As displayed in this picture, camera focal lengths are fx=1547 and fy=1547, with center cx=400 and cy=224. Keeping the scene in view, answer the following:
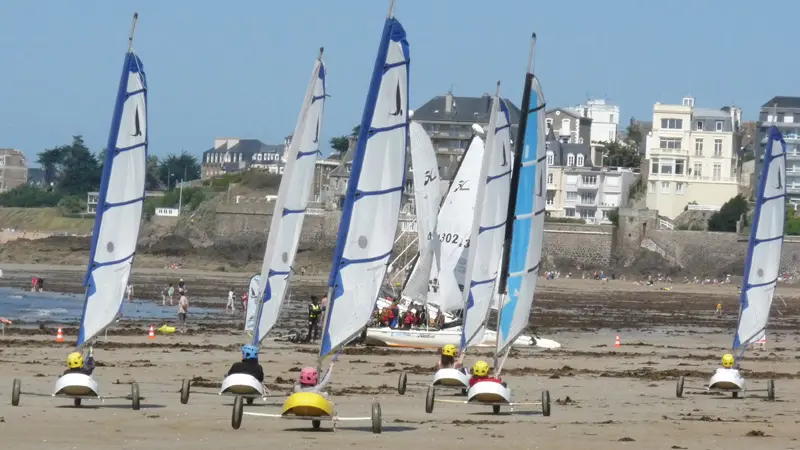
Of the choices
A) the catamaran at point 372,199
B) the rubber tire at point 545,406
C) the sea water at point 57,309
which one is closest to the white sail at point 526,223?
the rubber tire at point 545,406

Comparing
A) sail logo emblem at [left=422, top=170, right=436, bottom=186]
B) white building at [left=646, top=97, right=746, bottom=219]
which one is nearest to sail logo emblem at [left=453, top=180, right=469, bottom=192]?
sail logo emblem at [left=422, top=170, right=436, bottom=186]

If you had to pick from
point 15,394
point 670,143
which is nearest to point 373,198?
point 15,394

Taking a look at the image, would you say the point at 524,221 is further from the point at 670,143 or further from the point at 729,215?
the point at 670,143

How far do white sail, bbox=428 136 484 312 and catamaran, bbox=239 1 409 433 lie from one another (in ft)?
65.0

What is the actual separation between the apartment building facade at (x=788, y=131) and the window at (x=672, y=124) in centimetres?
742

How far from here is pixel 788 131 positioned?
13550 centimetres

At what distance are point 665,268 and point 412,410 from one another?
92.1 metres

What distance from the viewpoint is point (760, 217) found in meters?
28.8

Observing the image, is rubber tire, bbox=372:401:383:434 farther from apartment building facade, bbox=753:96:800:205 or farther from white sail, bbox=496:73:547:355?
apartment building facade, bbox=753:96:800:205

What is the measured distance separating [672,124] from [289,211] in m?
108

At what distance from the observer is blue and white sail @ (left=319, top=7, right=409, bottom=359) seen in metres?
18.5

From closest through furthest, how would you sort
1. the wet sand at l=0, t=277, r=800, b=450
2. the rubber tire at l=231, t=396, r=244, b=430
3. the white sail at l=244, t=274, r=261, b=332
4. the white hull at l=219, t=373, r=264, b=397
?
the wet sand at l=0, t=277, r=800, b=450, the rubber tire at l=231, t=396, r=244, b=430, the white hull at l=219, t=373, r=264, b=397, the white sail at l=244, t=274, r=261, b=332

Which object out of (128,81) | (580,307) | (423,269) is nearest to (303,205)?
(128,81)

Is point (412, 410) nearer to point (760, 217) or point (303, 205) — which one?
point (303, 205)
